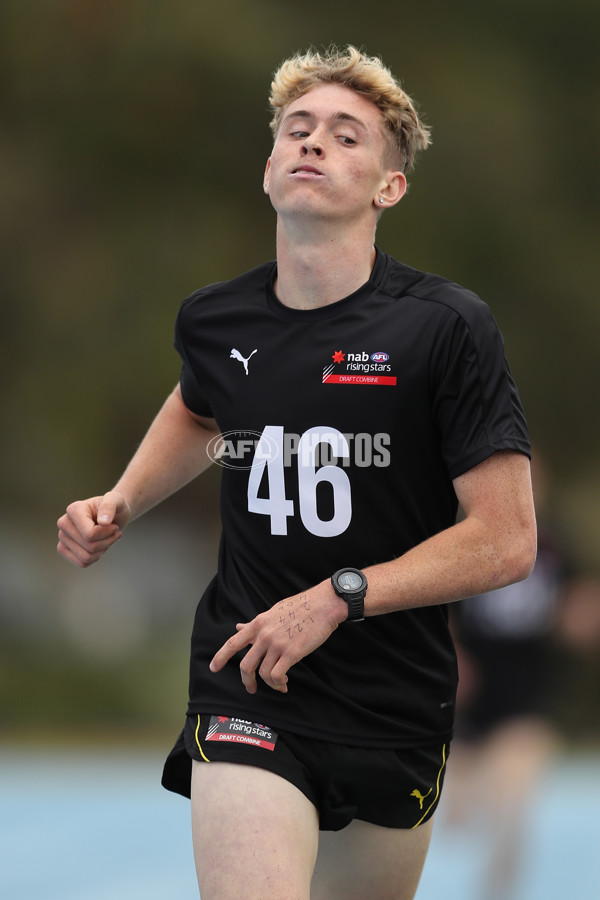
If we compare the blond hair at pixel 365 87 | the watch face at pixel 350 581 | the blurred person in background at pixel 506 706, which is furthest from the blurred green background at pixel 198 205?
the watch face at pixel 350 581

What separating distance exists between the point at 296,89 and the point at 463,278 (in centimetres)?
737

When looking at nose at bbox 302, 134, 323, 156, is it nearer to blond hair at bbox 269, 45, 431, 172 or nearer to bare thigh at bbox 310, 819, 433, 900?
blond hair at bbox 269, 45, 431, 172

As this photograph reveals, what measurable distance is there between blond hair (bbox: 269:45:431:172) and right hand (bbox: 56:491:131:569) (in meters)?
0.90

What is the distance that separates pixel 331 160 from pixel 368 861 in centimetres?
138

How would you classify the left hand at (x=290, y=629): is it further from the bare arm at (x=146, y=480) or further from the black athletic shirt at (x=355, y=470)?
the bare arm at (x=146, y=480)

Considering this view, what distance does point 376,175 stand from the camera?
8.23ft

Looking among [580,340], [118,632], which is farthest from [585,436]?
[118,632]

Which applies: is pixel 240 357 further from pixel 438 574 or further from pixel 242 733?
pixel 242 733

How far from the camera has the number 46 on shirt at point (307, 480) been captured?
7.75ft

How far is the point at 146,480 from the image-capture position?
8.84ft

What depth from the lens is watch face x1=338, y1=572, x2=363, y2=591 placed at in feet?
7.08

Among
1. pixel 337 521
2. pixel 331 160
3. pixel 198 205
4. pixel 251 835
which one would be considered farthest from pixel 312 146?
pixel 198 205

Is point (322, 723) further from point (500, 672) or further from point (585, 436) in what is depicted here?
point (585, 436)

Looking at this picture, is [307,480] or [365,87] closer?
[307,480]
